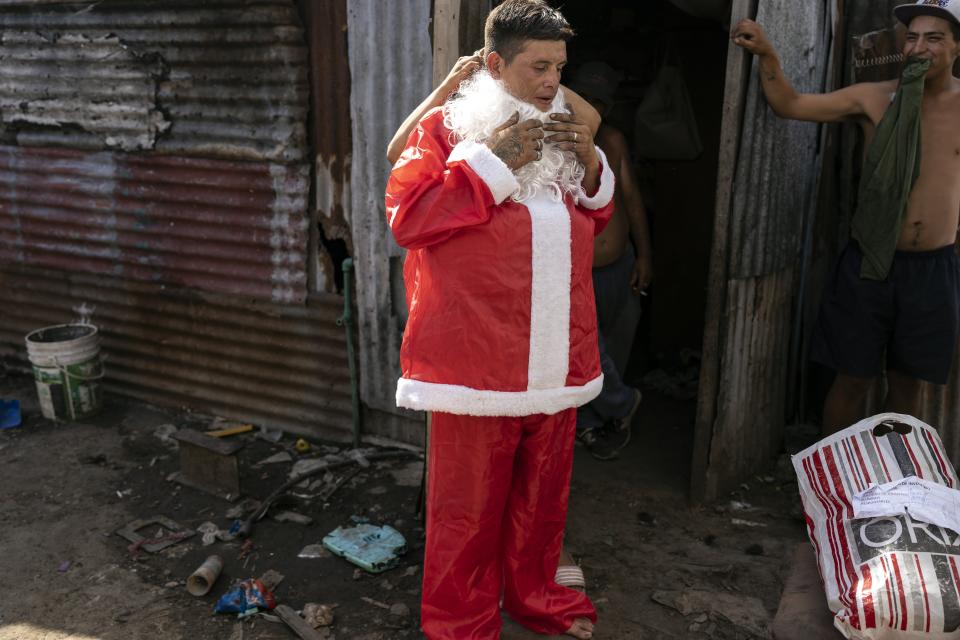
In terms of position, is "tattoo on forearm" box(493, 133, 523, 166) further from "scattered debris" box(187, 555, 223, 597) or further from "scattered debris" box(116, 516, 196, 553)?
"scattered debris" box(116, 516, 196, 553)

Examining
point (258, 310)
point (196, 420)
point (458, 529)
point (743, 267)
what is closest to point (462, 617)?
point (458, 529)

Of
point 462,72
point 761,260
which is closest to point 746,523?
point 761,260

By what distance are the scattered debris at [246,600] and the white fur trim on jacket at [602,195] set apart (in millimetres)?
2157

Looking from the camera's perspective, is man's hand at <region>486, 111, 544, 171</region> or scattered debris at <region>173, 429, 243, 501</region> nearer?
man's hand at <region>486, 111, 544, 171</region>

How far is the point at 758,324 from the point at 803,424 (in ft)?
3.76

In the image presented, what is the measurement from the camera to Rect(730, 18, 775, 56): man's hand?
12.6 ft

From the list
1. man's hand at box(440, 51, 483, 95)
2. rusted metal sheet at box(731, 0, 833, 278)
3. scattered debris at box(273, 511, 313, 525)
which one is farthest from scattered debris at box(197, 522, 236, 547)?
rusted metal sheet at box(731, 0, 833, 278)

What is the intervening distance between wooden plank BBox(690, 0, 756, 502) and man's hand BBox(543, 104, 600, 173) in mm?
1204

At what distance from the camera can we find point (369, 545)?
13.4 feet

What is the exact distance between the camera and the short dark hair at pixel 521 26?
9.16ft

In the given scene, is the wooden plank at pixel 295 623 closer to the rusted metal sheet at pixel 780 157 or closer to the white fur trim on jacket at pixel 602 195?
the white fur trim on jacket at pixel 602 195

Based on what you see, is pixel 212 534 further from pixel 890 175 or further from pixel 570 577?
pixel 890 175

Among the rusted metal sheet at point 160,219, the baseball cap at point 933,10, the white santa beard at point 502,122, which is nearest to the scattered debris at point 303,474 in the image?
the rusted metal sheet at point 160,219

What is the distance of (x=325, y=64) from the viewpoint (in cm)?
480
